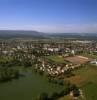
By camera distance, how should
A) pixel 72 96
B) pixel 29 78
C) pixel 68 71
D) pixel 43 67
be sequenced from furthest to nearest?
pixel 43 67
pixel 68 71
pixel 29 78
pixel 72 96

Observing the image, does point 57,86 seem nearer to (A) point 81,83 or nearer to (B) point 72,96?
(A) point 81,83

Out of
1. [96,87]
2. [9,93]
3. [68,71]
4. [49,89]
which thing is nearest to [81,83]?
[96,87]

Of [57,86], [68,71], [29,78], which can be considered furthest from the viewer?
[68,71]

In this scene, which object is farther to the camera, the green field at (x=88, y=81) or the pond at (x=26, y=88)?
the pond at (x=26, y=88)

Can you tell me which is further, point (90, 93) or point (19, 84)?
point (19, 84)

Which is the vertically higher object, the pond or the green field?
the green field

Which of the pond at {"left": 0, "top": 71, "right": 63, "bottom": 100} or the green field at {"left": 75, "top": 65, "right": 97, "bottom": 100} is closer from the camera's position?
the green field at {"left": 75, "top": 65, "right": 97, "bottom": 100}

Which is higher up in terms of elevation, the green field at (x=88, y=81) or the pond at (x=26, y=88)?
the green field at (x=88, y=81)
